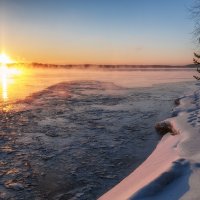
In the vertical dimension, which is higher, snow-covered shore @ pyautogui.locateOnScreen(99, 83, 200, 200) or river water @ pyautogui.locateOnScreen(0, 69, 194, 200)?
snow-covered shore @ pyautogui.locateOnScreen(99, 83, 200, 200)

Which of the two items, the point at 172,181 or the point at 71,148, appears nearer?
the point at 172,181

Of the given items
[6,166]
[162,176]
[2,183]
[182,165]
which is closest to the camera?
[162,176]

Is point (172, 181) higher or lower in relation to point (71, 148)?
higher

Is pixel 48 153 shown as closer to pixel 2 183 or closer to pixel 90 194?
pixel 2 183

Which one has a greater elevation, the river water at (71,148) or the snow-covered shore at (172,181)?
the snow-covered shore at (172,181)

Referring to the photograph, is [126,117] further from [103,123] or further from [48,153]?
[48,153]

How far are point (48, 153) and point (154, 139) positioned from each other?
349cm

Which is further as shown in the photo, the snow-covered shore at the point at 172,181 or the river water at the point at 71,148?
the river water at the point at 71,148

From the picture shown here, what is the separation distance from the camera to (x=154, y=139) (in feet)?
32.6

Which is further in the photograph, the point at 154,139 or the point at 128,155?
the point at 154,139

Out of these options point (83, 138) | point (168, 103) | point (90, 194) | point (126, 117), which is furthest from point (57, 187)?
point (168, 103)

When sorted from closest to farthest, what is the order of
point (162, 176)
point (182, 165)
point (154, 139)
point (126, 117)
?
1. point (162, 176)
2. point (182, 165)
3. point (154, 139)
4. point (126, 117)

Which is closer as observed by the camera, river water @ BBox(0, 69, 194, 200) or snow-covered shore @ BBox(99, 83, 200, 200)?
snow-covered shore @ BBox(99, 83, 200, 200)

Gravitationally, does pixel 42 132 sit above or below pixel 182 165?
below
